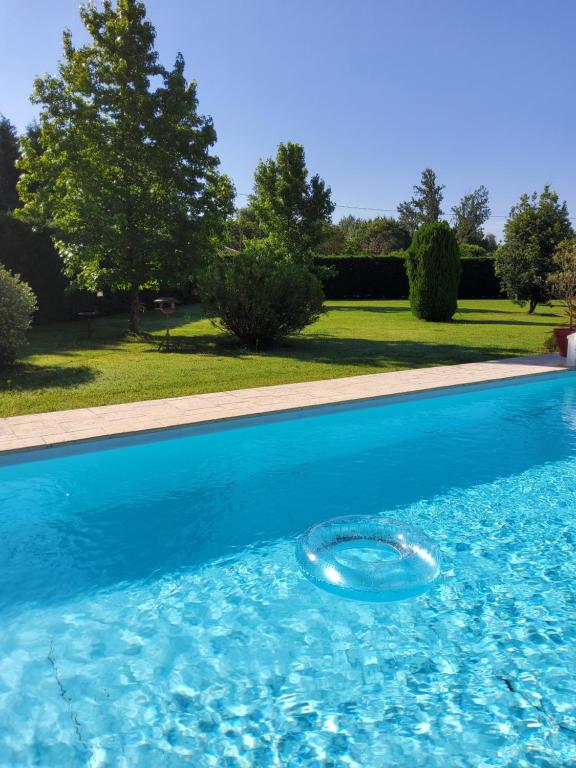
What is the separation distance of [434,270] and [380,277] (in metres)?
13.8

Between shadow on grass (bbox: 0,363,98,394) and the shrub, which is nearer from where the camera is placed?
shadow on grass (bbox: 0,363,98,394)

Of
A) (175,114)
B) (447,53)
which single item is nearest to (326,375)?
(175,114)

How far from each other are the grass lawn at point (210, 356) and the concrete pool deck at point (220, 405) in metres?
0.50

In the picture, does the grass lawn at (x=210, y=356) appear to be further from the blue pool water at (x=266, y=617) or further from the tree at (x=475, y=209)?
the tree at (x=475, y=209)

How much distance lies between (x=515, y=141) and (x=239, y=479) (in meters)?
20.7

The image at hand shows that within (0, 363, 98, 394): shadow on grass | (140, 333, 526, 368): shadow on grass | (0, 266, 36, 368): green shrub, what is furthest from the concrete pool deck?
(0, 266, 36, 368): green shrub

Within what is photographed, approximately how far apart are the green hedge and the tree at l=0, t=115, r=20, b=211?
15.9 metres

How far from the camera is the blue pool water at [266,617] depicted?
8.66 ft

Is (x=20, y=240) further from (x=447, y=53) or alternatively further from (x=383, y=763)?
(x=383, y=763)

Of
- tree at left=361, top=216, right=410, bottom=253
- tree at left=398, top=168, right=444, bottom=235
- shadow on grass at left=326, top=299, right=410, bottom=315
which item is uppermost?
tree at left=398, top=168, right=444, bottom=235

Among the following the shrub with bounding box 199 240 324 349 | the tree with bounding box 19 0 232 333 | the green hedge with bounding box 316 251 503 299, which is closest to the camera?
the shrub with bounding box 199 240 324 349

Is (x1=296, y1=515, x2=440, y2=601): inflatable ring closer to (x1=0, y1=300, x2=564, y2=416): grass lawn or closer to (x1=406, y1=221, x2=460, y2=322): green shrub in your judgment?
(x1=0, y1=300, x2=564, y2=416): grass lawn

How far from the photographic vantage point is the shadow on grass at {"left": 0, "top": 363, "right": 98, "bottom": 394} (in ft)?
29.4

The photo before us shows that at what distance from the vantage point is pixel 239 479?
19.5 ft
